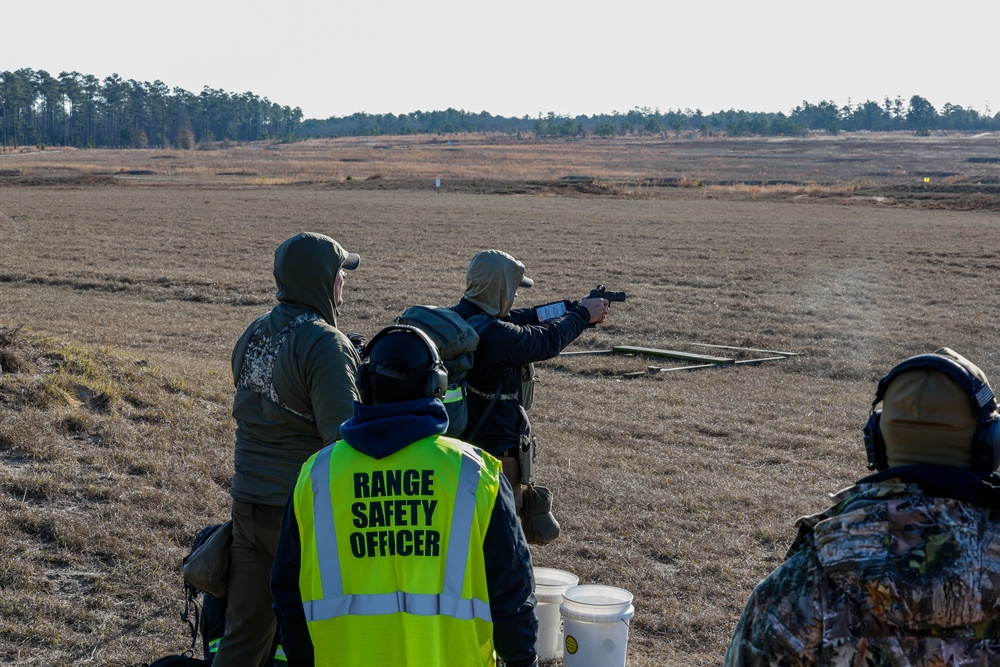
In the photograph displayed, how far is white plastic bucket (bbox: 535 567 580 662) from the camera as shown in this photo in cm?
487

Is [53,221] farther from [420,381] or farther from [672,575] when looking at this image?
[420,381]

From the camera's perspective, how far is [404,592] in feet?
8.70

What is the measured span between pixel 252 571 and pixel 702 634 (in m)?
2.79

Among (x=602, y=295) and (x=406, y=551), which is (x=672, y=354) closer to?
(x=602, y=295)

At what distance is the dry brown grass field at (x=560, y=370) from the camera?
582cm

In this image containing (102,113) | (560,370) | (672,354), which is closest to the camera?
(560,370)

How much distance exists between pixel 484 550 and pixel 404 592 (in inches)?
9.2

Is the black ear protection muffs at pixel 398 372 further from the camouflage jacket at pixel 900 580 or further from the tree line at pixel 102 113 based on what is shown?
the tree line at pixel 102 113

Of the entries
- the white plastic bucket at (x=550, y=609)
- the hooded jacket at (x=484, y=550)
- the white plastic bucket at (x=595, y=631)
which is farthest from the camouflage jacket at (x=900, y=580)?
the white plastic bucket at (x=550, y=609)

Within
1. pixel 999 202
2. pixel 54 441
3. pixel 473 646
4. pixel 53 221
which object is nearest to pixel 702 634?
pixel 473 646

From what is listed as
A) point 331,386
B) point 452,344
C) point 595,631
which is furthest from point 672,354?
point 331,386

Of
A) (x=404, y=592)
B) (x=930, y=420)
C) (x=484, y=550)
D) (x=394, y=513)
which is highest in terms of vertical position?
(x=930, y=420)

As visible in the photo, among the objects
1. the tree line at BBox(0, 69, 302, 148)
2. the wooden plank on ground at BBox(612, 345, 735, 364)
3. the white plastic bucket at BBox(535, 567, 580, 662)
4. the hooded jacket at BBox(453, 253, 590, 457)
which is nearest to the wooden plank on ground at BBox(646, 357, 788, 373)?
the wooden plank on ground at BBox(612, 345, 735, 364)

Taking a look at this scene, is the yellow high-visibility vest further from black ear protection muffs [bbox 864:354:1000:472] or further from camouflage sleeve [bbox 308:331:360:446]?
black ear protection muffs [bbox 864:354:1000:472]
